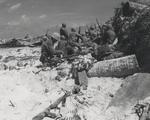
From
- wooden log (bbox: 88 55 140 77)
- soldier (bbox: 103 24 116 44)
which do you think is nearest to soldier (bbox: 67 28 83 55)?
soldier (bbox: 103 24 116 44)

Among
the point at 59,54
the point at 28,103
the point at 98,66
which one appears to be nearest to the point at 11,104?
the point at 28,103

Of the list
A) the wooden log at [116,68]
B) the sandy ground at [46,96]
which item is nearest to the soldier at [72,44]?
the sandy ground at [46,96]

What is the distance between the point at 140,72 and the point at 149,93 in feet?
4.34

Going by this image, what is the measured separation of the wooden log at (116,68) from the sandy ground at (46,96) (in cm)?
22

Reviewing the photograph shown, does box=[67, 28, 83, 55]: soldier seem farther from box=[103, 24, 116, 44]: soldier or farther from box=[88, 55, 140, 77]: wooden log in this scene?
Result: box=[88, 55, 140, 77]: wooden log

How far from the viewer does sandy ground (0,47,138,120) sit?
6852mm

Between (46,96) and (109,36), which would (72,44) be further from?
(46,96)

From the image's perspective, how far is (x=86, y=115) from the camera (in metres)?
6.71

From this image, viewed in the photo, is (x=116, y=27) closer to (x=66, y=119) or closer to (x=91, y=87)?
(x=91, y=87)

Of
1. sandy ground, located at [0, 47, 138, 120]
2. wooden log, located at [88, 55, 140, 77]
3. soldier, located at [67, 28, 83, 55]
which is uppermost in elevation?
soldier, located at [67, 28, 83, 55]

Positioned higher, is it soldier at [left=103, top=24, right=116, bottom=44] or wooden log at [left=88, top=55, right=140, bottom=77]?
soldier at [left=103, top=24, right=116, bottom=44]

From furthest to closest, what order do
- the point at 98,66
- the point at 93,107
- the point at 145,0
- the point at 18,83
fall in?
1. the point at 145,0
2. the point at 18,83
3. the point at 98,66
4. the point at 93,107

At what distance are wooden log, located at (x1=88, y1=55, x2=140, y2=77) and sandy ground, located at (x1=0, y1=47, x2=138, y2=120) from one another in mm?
220

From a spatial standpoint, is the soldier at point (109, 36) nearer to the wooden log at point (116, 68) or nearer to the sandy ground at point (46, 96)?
the sandy ground at point (46, 96)
